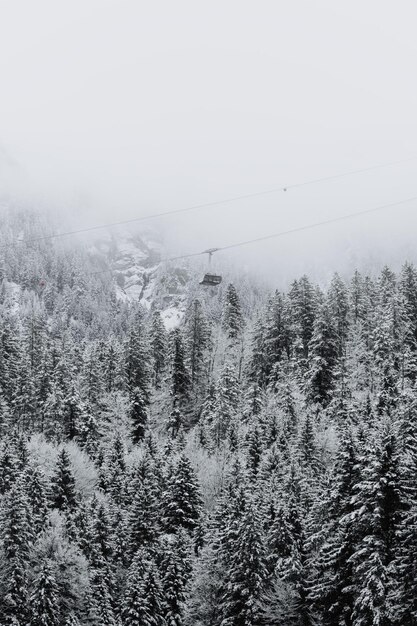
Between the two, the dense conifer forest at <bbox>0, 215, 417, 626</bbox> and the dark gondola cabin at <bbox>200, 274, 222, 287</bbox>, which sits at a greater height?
the dark gondola cabin at <bbox>200, 274, 222, 287</bbox>

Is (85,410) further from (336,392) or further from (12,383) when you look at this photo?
(336,392)

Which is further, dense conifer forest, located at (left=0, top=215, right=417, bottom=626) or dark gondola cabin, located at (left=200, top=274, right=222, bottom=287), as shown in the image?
dark gondola cabin, located at (left=200, top=274, right=222, bottom=287)

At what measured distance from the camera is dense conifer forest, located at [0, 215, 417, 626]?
30.6 m

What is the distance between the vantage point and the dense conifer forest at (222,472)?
101 ft

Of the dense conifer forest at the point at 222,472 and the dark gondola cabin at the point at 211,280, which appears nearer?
the dense conifer forest at the point at 222,472

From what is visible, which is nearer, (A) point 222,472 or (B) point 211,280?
(B) point 211,280

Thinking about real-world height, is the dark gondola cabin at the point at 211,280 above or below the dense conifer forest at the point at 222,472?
above

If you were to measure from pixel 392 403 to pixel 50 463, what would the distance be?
36661 mm

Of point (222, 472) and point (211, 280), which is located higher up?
point (211, 280)

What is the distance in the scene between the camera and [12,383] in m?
74.1

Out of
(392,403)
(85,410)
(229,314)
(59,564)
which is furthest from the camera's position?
(229,314)

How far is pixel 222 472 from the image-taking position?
2296 inches

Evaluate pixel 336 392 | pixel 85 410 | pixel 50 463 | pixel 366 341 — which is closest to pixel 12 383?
pixel 85 410

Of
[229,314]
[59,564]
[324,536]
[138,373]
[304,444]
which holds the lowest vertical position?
[59,564]
